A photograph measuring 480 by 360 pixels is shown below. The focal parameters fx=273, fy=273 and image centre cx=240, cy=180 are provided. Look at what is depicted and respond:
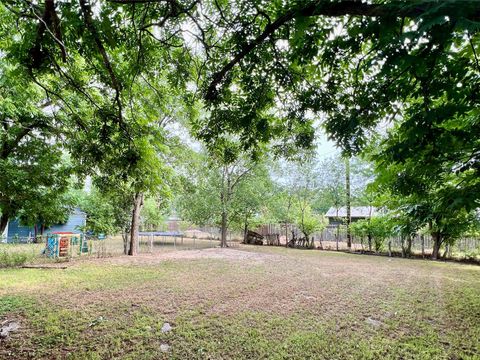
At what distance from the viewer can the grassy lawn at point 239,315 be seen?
339cm

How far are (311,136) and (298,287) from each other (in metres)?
4.31

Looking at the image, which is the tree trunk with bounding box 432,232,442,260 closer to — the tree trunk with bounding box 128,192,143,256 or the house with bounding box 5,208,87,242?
the tree trunk with bounding box 128,192,143,256

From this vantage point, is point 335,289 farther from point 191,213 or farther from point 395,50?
point 191,213

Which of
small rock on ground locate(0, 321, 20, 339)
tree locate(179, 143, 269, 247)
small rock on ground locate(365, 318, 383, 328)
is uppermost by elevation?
tree locate(179, 143, 269, 247)

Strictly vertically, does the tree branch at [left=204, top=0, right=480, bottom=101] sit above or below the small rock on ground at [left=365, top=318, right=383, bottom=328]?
above

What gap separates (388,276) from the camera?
7.88 metres

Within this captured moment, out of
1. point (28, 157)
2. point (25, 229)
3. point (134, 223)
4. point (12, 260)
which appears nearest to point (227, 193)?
point (134, 223)

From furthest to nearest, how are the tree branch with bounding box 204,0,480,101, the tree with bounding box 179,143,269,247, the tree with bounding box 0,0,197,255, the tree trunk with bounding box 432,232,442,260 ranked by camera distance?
the tree with bounding box 179,143,269,247
the tree trunk with bounding box 432,232,442,260
the tree with bounding box 0,0,197,255
the tree branch with bounding box 204,0,480,101

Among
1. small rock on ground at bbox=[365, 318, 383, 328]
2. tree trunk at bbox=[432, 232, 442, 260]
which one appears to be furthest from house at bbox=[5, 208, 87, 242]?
tree trunk at bbox=[432, 232, 442, 260]

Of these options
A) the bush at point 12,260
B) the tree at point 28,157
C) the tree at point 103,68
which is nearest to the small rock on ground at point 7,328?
the tree at point 28,157

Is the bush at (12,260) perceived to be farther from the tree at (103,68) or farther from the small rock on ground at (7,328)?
the tree at (103,68)

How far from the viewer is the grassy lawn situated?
339 centimetres

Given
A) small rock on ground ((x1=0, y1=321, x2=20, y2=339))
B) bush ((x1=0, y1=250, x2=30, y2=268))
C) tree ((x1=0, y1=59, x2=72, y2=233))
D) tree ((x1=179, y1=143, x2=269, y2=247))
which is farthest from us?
tree ((x1=179, y1=143, x2=269, y2=247))

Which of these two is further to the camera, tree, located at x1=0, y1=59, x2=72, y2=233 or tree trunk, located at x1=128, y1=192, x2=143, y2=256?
tree trunk, located at x1=128, y1=192, x2=143, y2=256
